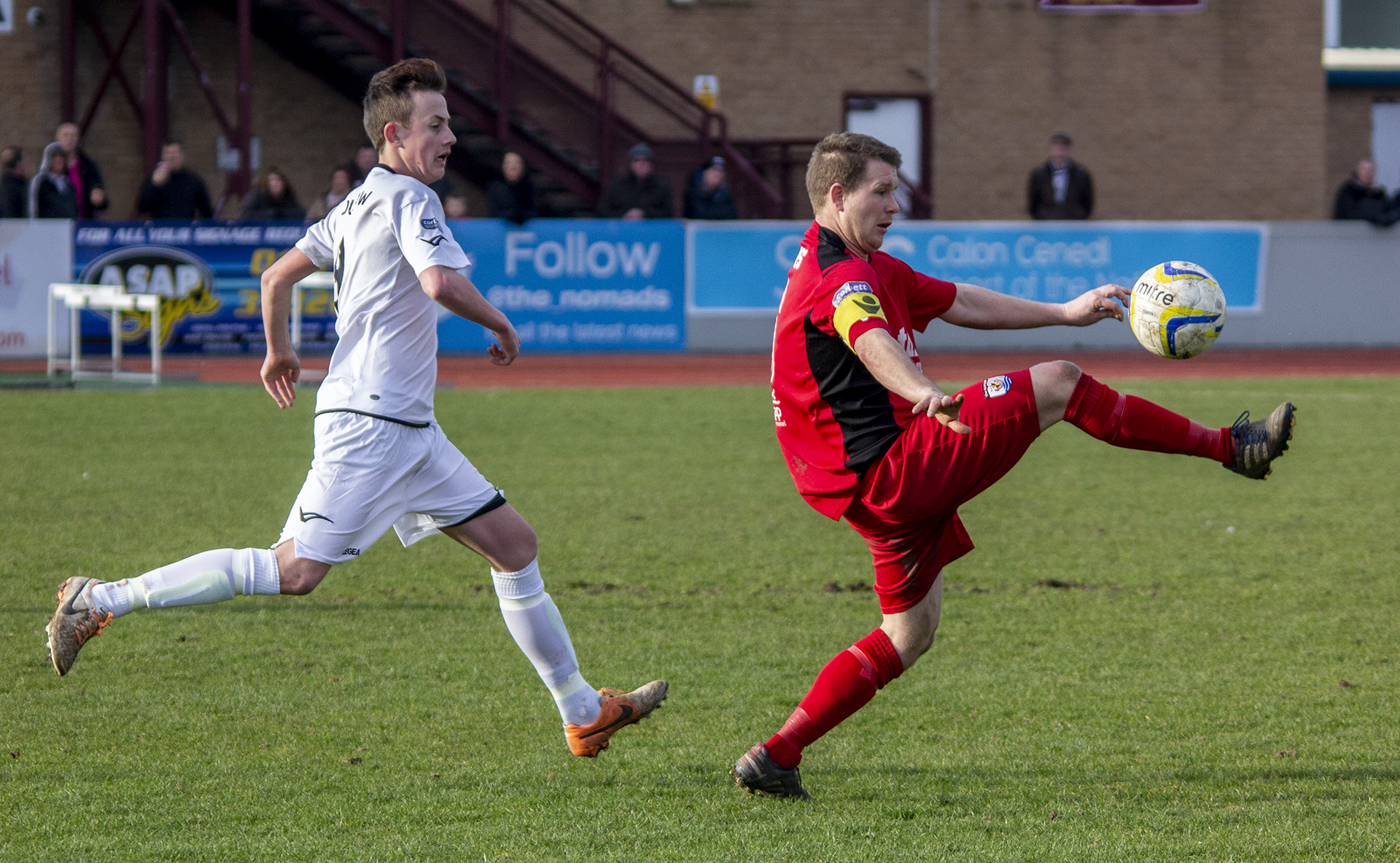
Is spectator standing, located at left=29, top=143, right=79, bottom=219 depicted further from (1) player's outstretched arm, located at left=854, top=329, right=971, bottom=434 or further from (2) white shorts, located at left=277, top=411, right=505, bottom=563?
(1) player's outstretched arm, located at left=854, top=329, right=971, bottom=434

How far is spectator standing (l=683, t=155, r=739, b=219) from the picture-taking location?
18.7m

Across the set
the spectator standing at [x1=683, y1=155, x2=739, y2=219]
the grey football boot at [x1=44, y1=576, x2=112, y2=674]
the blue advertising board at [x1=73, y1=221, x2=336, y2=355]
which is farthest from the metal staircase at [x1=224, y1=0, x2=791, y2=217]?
the grey football boot at [x1=44, y1=576, x2=112, y2=674]

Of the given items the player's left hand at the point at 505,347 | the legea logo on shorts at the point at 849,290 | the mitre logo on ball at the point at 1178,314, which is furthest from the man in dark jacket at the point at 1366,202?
the player's left hand at the point at 505,347

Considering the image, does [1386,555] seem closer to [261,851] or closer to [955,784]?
→ [955,784]

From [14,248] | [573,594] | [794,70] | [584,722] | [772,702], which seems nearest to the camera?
[584,722]

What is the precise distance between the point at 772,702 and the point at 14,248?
A: 14504 millimetres

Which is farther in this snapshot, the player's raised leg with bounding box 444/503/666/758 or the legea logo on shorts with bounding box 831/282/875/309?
the player's raised leg with bounding box 444/503/666/758

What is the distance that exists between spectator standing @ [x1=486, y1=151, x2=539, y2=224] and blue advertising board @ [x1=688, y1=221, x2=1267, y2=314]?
2.05 meters

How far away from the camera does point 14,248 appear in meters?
16.7

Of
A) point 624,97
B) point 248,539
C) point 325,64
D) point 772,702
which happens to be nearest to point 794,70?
point 624,97

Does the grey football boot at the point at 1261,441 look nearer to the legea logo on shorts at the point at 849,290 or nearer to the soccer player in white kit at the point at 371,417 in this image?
the legea logo on shorts at the point at 849,290

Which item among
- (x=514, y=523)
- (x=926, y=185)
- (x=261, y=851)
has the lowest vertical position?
(x=261, y=851)

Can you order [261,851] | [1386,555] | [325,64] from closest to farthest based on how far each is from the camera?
1. [261,851]
2. [1386,555]
3. [325,64]

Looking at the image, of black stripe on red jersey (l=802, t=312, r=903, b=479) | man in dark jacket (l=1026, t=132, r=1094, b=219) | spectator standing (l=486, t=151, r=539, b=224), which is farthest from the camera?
man in dark jacket (l=1026, t=132, r=1094, b=219)
